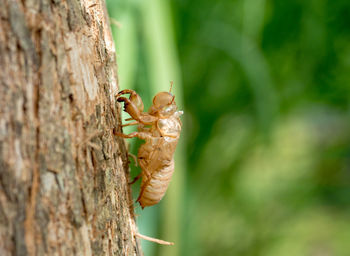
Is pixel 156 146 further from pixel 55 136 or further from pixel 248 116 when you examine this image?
pixel 248 116

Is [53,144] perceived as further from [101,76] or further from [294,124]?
[294,124]

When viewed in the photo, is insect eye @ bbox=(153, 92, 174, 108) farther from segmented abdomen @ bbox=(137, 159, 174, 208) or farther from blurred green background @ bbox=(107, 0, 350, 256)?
blurred green background @ bbox=(107, 0, 350, 256)

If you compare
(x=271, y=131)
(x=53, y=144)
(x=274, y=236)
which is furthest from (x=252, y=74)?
(x=53, y=144)

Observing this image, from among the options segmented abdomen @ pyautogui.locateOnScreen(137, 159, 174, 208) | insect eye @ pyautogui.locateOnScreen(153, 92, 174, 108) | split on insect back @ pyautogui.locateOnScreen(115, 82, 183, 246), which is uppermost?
insect eye @ pyautogui.locateOnScreen(153, 92, 174, 108)

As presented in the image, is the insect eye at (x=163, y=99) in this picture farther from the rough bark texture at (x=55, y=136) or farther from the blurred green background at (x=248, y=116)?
the blurred green background at (x=248, y=116)

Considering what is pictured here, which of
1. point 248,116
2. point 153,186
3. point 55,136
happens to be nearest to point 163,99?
point 153,186

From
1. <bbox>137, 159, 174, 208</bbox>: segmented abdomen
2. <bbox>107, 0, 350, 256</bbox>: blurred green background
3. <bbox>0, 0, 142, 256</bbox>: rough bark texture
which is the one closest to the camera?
<bbox>0, 0, 142, 256</bbox>: rough bark texture

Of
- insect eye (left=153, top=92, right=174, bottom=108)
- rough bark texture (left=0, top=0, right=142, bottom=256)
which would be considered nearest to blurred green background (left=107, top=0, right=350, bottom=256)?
insect eye (left=153, top=92, right=174, bottom=108)
